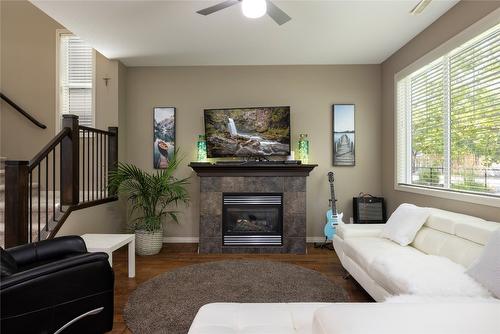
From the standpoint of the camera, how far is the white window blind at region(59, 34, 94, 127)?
438cm

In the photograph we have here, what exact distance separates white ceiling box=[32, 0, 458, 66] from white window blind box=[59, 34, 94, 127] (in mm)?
614

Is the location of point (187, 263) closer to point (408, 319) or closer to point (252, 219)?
point (252, 219)

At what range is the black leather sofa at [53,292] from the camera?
4.85ft

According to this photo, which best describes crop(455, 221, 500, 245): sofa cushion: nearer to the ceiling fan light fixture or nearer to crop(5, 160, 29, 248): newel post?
the ceiling fan light fixture

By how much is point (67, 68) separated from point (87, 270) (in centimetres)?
385

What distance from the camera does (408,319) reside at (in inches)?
40.3

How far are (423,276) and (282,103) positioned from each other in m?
3.24

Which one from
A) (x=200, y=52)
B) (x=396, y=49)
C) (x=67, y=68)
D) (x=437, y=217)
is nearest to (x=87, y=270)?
(x=437, y=217)

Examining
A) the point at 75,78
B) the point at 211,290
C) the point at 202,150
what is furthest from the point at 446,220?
the point at 75,78

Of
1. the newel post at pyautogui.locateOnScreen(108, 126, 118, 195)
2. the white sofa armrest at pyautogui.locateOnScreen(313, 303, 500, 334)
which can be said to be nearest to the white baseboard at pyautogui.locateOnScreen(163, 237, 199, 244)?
the newel post at pyautogui.locateOnScreen(108, 126, 118, 195)

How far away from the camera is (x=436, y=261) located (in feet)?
7.03

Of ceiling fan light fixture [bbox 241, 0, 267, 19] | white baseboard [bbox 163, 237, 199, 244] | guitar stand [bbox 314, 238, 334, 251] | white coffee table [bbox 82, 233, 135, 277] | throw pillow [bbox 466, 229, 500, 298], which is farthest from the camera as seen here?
white baseboard [bbox 163, 237, 199, 244]

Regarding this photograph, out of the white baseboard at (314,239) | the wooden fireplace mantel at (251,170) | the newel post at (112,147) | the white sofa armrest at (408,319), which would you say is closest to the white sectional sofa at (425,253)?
the white sofa armrest at (408,319)

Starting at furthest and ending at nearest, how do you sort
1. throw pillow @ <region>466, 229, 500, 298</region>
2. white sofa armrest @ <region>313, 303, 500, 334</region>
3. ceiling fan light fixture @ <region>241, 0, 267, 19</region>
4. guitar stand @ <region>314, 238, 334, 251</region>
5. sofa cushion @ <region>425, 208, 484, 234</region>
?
guitar stand @ <region>314, 238, 334, 251</region> → sofa cushion @ <region>425, 208, 484, 234</region> → ceiling fan light fixture @ <region>241, 0, 267, 19</region> → throw pillow @ <region>466, 229, 500, 298</region> → white sofa armrest @ <region>313, 303, 500, 334</region>
